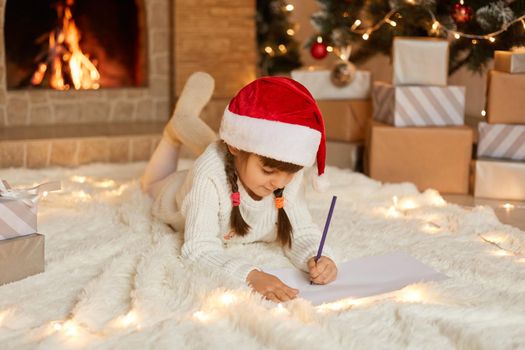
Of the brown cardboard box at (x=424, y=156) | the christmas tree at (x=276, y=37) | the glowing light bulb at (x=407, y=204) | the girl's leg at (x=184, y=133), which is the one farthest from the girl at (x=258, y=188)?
the christmas tree at (x=276, y=37)

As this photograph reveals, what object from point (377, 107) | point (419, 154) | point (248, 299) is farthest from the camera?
point (377, 107)

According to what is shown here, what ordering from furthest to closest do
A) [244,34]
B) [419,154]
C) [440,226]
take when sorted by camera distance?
1. [244,34]
2. [419,154]
3. [440,226]

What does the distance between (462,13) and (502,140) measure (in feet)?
1.35

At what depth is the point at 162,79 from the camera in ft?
10.3

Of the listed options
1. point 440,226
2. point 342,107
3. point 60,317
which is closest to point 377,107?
point 342,107

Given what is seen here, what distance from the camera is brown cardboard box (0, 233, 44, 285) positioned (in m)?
1.36

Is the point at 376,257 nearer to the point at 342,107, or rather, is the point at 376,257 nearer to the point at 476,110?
the point at 342,107

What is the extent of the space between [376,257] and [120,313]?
0.54 meters

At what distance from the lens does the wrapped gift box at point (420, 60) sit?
92.0 inches

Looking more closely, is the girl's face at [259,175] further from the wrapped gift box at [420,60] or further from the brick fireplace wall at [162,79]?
the brick fireplace wall at [162,79]

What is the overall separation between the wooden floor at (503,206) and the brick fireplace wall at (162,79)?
1132mm

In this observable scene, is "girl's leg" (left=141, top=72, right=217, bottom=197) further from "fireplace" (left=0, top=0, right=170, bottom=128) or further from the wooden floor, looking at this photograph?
"fireplace" (left=0, top=0, right=170, bottom=128)

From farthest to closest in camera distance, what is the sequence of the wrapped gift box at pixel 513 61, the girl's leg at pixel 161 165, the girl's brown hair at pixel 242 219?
1. the wrapped gift box at pixel 513 61
2. the girl's leg at pixel 161 165
3. the girl's brown hair at pixel 242 219

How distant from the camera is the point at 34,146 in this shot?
2557 mm
